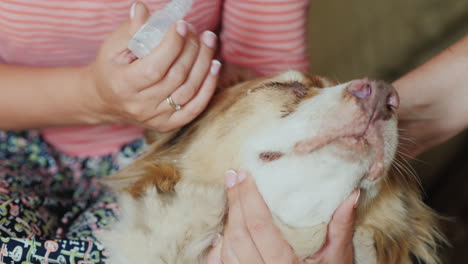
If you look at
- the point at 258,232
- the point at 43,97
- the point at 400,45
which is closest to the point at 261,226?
the point at 258,232

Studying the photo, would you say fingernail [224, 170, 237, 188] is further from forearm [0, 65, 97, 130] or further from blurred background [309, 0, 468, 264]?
blurred background [309, 0, 468, 264]

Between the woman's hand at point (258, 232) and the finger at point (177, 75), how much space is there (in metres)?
0.19

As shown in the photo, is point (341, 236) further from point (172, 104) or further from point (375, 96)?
point (172, 104)

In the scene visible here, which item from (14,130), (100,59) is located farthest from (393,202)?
(14,130)

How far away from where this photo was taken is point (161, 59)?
33.8 inches

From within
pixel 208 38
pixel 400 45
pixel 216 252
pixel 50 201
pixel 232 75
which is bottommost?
pixel 400 45

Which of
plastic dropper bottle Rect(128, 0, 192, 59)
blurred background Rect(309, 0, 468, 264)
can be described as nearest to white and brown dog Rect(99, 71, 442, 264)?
plastic dropper bottle Rect(128, 0, 192, 59)

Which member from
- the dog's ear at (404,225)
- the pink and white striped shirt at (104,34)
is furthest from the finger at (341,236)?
the pink and white striped shirt at (104,34)

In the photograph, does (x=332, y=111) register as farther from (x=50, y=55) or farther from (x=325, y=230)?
(x=50, y=55)

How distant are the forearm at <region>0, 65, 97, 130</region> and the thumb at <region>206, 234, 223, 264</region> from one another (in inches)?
15.4

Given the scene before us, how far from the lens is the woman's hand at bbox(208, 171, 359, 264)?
0.89 meters

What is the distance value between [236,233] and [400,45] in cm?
155

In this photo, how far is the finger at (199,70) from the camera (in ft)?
3.04

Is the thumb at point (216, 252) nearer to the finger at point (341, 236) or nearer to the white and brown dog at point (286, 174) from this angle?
the white and brown dog at point (286, 174)
